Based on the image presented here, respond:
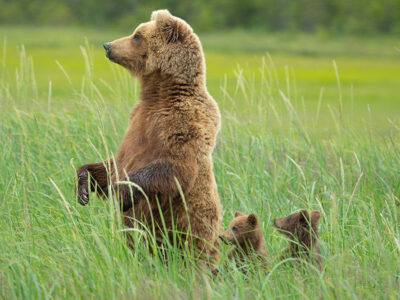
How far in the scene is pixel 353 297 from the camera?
2.86m

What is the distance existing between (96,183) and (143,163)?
312 millimetres

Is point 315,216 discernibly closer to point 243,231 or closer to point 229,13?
point 243,231

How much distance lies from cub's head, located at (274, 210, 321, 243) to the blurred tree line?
2364cm

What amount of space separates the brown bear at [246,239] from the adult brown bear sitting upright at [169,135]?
0.10 metres

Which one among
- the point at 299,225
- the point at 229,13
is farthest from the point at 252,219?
the point at 229,13

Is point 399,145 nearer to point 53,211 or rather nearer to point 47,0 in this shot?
point 53,211

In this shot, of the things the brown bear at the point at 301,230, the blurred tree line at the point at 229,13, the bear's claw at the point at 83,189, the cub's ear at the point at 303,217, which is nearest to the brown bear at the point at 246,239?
the brown bear at the point at 301,230

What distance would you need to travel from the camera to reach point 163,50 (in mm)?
3582

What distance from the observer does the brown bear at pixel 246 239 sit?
139 inches

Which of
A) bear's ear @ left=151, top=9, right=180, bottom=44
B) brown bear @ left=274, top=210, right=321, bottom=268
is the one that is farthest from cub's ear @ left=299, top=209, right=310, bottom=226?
bear's ear @ left=151, top=9, right=180, bottom=44

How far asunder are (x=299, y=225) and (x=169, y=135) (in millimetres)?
847

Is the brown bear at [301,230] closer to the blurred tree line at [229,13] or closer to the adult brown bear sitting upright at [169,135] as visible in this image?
the adult brown bear sitting upright at [169,135]

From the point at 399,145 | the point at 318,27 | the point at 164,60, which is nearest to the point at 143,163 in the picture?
the point at 164,60

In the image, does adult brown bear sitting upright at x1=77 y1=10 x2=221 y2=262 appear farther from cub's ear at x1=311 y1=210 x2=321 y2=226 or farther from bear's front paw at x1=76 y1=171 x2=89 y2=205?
cub's ear at x1=311 y1=210 x2=321 y2=226
